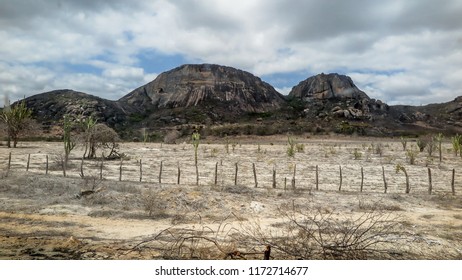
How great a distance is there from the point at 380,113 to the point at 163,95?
46478 millimetres

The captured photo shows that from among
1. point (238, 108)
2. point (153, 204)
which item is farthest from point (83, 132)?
point (238, 108)

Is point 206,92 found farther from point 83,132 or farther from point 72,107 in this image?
point 83,132

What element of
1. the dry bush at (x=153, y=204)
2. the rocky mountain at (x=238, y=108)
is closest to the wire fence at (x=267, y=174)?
the dry bush at (x=153, y=204)

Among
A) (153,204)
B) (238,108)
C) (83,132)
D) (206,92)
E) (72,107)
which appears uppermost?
(206,92)

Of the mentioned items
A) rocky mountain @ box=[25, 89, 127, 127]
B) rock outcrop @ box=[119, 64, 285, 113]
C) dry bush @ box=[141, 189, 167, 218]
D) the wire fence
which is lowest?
dry bush @ box=[141, 189, 167, 218]

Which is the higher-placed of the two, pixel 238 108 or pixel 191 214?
pixel 238 108

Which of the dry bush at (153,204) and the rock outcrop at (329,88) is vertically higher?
the rock outcrop at (329,88)

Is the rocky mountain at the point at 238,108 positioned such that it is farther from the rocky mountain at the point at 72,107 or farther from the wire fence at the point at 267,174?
the wire fence at the point at 267,174

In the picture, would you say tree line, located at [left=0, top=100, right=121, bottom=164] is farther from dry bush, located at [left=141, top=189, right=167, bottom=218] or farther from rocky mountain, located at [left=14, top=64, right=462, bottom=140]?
rocky mountain, located at [left=14, top=64, right=462, bottom=140]

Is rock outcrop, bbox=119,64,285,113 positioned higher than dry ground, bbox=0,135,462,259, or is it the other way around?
rock outcrop, bbox=119,64,285,113

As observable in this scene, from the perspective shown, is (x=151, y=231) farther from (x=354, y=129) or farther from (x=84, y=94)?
(x=84, y=94)

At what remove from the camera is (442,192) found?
12.6m

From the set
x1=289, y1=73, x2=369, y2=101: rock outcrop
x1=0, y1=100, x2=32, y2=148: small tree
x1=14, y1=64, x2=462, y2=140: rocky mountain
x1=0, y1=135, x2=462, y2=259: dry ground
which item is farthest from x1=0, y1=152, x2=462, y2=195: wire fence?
x1=289, y1=73, x2=369, y2=101: rock outcrop
